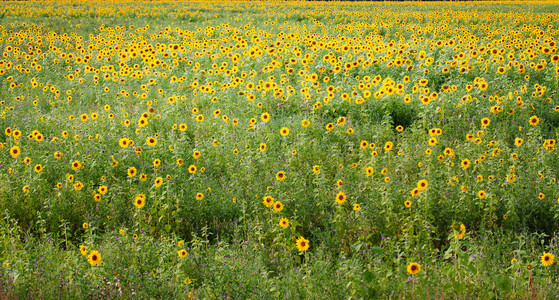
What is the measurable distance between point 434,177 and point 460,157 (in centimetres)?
68

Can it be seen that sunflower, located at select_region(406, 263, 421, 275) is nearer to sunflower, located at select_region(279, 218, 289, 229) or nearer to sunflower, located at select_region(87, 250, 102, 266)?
sunflower, located at select_region(279, 218, 289, 229)

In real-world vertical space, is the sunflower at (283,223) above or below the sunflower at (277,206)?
below

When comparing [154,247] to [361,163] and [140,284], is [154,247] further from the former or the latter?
[361,163]

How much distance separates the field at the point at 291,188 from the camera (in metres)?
2.89

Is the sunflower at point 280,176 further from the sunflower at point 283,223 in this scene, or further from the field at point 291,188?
the sunflower at point 283,223

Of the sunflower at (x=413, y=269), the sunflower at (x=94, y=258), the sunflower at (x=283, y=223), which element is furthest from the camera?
the sunflower at (x=283, y=223)

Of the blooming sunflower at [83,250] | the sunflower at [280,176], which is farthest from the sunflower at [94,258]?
the sunflower at [280,176]

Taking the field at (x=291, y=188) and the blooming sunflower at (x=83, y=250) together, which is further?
the blooming sunflower at (x=83, y=250)

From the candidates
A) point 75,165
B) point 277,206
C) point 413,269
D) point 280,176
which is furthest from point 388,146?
point 75,165

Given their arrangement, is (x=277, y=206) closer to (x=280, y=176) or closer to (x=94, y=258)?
(x=280, y=176)

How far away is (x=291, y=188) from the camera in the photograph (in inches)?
163

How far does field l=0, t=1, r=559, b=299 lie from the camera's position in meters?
2.89

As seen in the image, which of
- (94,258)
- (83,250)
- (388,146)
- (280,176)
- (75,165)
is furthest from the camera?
(388,146)

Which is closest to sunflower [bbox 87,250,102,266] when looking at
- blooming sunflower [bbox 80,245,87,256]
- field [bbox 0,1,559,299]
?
field [bbox 0,1,559,299]
